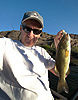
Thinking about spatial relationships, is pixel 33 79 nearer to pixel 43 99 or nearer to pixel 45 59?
pixel 43 99

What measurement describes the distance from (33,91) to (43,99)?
32cm

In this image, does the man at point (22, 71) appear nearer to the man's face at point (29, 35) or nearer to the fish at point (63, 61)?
the man's face at point (29, 35)

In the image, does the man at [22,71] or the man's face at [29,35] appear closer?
the man at [22,71]

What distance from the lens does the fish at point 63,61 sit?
2.40m

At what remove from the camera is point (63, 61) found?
8.20 ft

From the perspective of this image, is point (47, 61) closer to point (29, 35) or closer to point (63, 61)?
point (63, 61)

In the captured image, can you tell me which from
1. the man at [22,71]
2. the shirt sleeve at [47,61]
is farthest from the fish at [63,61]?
the man at [22,71]

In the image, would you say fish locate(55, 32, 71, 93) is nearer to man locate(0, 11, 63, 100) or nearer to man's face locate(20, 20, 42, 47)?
man locate(0, 11, 63, 100)

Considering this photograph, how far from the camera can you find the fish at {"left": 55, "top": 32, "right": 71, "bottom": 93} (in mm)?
2400

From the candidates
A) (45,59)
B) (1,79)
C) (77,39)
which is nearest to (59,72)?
(45,59)

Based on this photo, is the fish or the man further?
the fish

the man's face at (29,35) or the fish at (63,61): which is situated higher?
the man's face at (29,35)

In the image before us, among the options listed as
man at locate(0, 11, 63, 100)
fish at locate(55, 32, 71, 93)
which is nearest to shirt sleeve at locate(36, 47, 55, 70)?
fish at locate(55, 32, 71, 93)

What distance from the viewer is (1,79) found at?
5.65 feet
